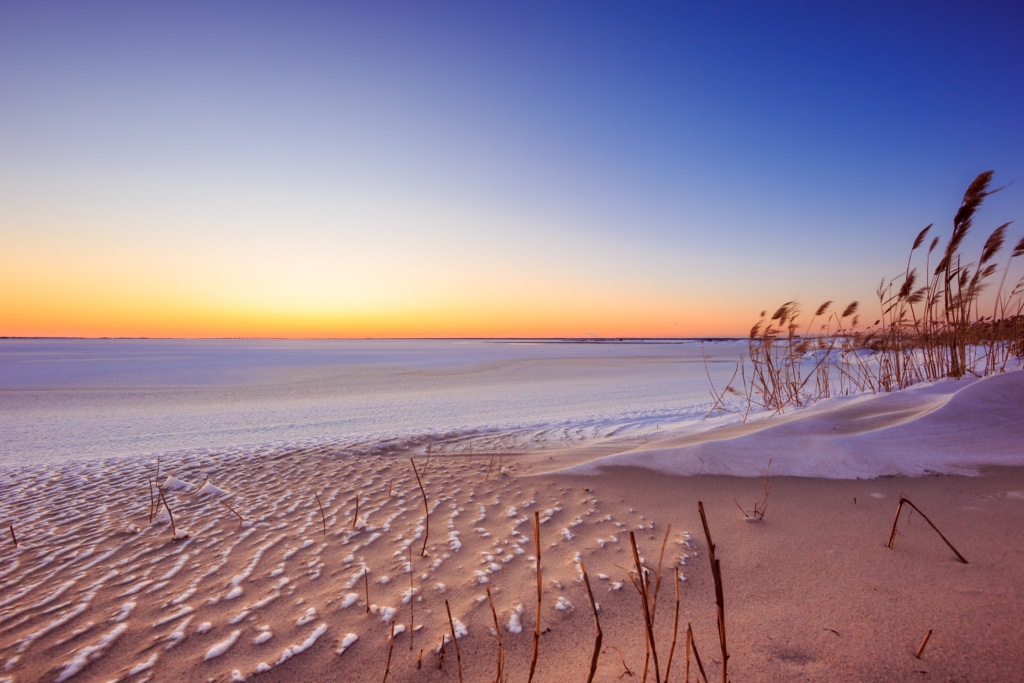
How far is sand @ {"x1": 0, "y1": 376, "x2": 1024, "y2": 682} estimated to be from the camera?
129cm

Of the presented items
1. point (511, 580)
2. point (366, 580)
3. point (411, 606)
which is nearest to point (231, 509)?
point (366, 580)

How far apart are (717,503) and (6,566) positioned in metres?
3.52

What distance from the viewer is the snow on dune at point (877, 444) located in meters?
2.79

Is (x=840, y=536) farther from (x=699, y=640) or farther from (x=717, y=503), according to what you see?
(x=699, y=640)

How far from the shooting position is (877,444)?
301 centimetres

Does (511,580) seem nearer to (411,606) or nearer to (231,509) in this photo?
(411,606)

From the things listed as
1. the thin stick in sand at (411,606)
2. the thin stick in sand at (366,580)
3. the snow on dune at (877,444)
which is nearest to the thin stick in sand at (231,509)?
the thin stick in sand at (366,580)

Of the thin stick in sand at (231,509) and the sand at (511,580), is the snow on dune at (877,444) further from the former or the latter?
the thin stick in sand at (231,509)

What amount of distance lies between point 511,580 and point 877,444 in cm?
283

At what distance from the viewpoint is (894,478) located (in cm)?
261

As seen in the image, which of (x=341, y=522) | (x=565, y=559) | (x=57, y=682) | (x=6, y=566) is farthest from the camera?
(x=341, y=522)

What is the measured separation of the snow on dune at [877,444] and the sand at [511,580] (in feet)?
0.51

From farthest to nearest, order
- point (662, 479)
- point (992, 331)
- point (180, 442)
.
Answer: point (992, 331)
point (180, 442)
point (662, 479)

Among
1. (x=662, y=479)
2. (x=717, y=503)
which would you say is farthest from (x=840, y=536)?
(x=662, y=479)
